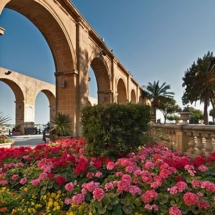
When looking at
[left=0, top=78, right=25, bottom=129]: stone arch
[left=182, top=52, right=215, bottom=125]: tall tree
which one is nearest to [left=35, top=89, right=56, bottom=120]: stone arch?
[left=0, top=78, right=25, bottom=129]: stone arch

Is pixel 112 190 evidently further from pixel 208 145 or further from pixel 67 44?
pixel 67 44

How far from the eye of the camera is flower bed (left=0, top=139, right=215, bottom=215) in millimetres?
1909

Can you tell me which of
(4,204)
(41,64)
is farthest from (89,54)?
(4,204)

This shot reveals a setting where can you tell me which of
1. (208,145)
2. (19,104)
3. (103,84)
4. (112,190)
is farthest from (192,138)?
(19,104)

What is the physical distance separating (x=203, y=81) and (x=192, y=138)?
2002 cm

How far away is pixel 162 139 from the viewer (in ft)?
20.6

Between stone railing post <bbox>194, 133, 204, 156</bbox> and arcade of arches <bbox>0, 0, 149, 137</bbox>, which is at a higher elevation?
arcade of arches <bbox>0, 0, 149, 137</bbox>

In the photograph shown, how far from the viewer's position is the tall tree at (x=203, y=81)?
2169 centimetres

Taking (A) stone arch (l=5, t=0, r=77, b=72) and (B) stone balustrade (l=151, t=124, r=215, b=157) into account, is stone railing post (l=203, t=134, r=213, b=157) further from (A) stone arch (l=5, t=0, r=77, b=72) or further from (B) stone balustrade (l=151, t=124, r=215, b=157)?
(A) stone arch (l=5, t=0, r=77, b=72)

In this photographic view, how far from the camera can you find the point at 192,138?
4.66 meters

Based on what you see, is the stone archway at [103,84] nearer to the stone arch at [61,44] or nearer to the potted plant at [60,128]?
the stone arch at [61,44]

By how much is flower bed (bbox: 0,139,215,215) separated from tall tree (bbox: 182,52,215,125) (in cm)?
2156

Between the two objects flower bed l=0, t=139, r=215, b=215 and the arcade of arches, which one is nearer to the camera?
flower bed l=0, t=139, r=215, b=215

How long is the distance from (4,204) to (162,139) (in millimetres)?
5081
